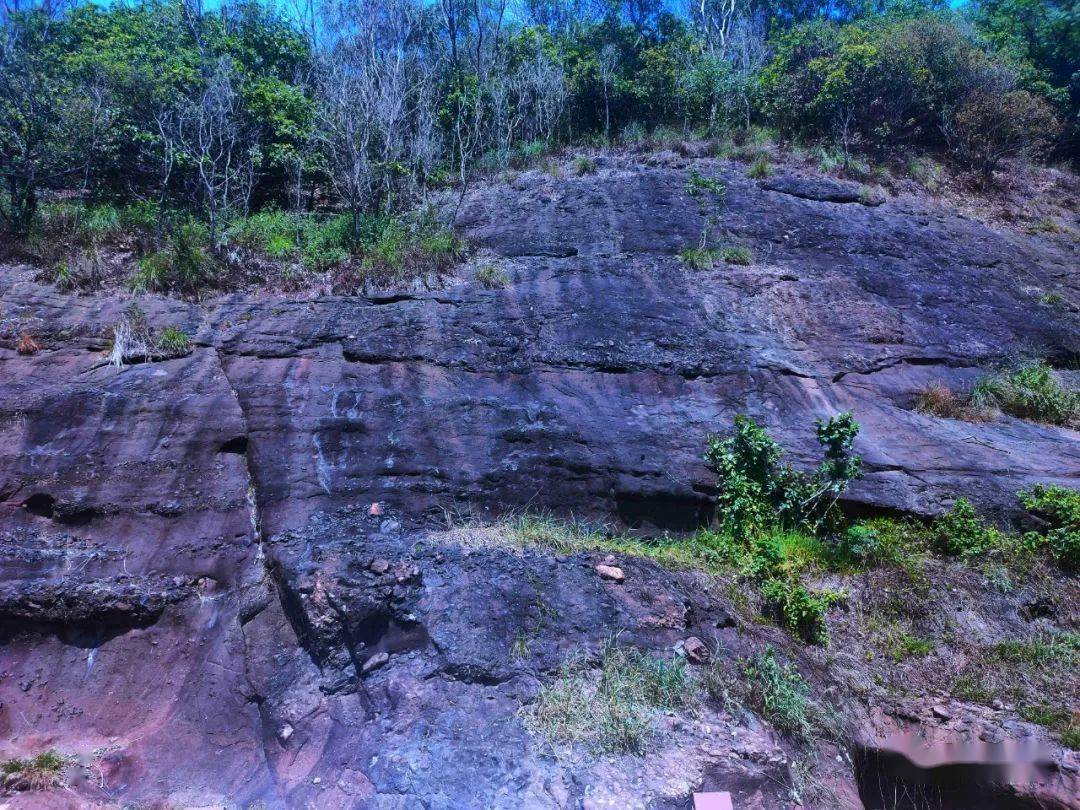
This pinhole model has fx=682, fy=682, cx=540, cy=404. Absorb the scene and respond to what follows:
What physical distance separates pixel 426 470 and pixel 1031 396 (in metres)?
7.87

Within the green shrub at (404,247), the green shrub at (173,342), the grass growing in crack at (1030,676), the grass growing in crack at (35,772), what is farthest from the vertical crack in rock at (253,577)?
the grass growing in crack at (1030,676)

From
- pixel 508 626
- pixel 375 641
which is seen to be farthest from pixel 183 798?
pixel 508 626

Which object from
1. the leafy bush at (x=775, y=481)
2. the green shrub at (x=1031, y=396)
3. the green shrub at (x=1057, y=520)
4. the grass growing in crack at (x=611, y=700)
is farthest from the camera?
the green shrub at (x=1031, y=396)

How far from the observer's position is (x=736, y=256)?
10.6 m

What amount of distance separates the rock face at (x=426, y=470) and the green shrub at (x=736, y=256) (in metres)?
0.23

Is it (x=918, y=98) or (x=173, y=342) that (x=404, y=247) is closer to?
(x=173, y=342)

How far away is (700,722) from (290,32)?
15225 mm

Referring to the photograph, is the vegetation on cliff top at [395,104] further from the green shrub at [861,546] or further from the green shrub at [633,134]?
the green shrub at [861,546]

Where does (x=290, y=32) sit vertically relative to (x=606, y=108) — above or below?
above

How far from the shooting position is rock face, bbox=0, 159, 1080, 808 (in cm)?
539

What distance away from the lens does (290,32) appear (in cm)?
1442

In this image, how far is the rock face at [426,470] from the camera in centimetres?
539

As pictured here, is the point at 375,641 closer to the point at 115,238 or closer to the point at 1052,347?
the point at 115,238

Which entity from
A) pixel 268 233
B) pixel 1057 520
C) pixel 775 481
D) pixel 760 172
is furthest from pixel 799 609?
pixel 268 233
